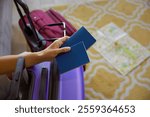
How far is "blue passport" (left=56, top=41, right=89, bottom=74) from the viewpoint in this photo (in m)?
0.93

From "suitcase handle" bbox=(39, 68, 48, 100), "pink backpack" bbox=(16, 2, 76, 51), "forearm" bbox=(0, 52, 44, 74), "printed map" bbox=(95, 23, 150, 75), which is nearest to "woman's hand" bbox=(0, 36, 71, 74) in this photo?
"forearm" bbox=(0, 52, 44, 74)

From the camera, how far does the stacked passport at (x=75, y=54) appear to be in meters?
0.93

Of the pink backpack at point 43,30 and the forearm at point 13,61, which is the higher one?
the forearm at point 13,61

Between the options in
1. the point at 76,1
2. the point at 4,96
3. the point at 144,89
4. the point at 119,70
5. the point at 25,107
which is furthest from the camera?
the point at 76,1

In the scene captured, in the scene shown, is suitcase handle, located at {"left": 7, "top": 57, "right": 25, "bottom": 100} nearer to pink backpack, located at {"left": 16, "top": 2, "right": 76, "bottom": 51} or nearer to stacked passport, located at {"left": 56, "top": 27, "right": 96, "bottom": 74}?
stacked passport, located at {"left": 56, "top": 27, "right": 96, "bottom": 74}

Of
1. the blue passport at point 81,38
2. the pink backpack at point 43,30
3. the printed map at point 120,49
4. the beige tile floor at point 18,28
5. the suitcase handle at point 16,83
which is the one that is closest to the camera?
the suitcase handle at point 16,83

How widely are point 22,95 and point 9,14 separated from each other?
2.75 feet

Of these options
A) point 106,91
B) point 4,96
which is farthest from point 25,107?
point 106,91

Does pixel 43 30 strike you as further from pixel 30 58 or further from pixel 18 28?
pixel 30 58

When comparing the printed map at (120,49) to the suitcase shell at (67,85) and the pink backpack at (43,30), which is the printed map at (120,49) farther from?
the suitcase shell at (67,85)

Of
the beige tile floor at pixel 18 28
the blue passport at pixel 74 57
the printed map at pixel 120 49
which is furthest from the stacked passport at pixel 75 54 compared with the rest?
the beige tile floor at pixel 18 28

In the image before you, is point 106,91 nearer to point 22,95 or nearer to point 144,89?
point 144,89

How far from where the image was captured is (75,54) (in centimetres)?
94

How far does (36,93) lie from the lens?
1054 millimetres
